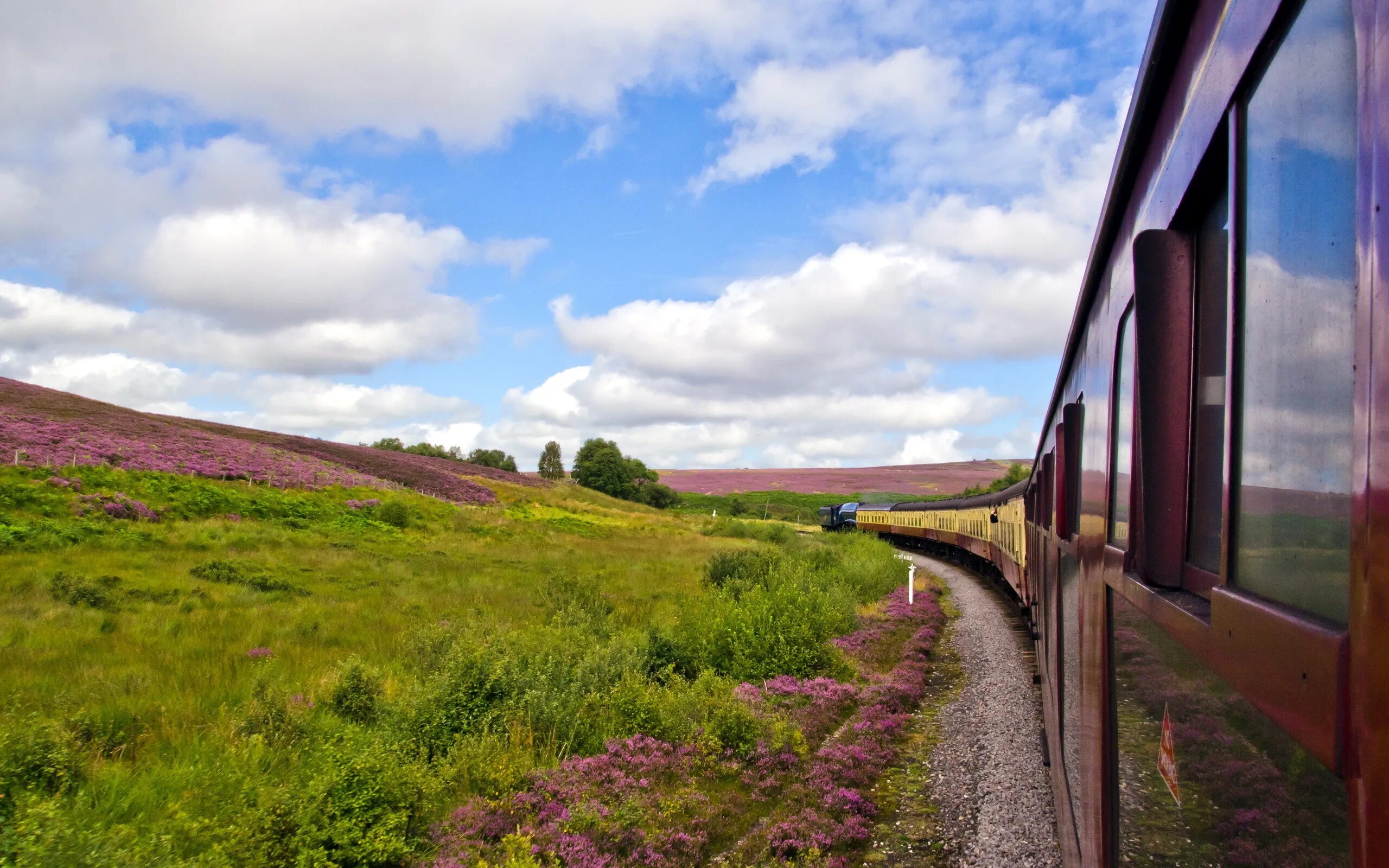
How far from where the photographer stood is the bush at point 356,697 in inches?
323

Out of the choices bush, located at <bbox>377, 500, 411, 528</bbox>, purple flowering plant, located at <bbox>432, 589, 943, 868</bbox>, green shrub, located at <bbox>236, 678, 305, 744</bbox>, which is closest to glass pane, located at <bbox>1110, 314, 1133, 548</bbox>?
purple flowering plant, located at <bbox>432, 589, 943, 868</bbox>

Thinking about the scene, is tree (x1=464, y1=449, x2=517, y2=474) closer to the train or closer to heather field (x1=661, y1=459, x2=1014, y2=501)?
heather field (x1=661, y1=459, x2=1014, y2=501)

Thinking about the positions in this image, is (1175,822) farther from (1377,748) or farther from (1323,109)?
(1323,109)

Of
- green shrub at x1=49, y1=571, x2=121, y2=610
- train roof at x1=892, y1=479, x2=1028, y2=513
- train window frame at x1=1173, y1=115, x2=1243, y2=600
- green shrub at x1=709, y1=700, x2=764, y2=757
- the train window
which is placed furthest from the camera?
train roof at x1=892, y1=479, x2=1028, y2=513

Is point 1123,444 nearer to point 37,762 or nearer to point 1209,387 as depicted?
point 1209,387

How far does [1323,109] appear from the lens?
1.11 metres

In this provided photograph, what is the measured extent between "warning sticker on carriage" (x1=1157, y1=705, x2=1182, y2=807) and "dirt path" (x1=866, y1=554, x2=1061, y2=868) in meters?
4.39

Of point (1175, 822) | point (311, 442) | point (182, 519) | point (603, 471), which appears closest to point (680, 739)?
point (1175, 822)

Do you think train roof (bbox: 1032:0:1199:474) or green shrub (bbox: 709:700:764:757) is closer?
train roof (bbox: 1032:0:1199:474)

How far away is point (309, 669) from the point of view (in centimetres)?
1017

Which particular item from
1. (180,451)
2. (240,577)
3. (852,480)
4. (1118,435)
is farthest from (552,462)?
(1118,435)

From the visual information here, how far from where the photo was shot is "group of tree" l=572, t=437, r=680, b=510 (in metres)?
85.6

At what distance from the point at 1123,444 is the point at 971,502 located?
24.8 meters

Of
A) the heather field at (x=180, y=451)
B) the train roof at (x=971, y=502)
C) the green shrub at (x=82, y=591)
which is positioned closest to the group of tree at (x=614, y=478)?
the heather field at (x=180, y=451)
